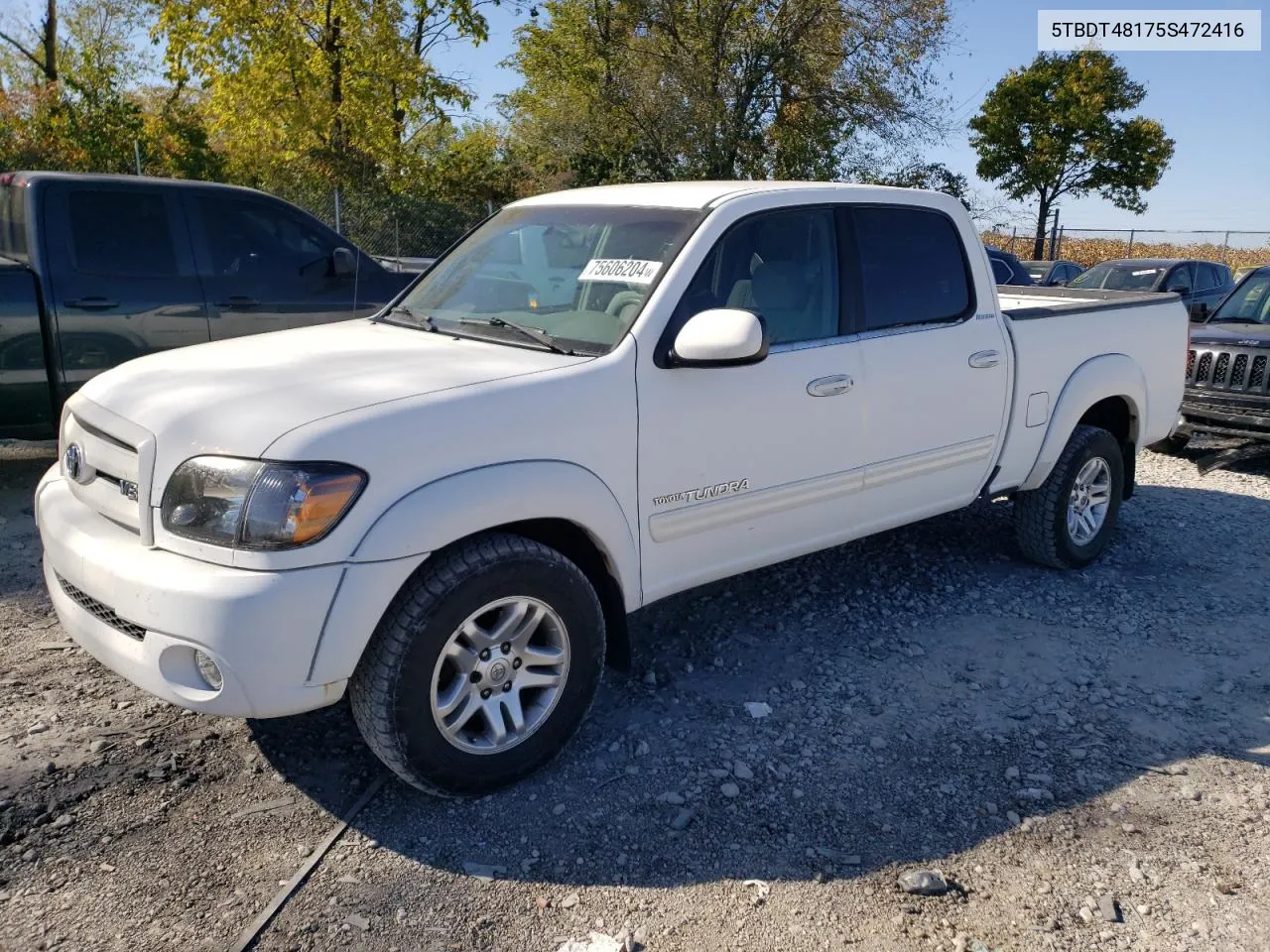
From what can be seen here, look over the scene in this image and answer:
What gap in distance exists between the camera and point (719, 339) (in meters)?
3.43

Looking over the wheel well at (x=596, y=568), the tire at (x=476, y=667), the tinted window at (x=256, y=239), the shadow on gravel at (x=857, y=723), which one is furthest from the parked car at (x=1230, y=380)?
the tinted window at (x=256, y=239)

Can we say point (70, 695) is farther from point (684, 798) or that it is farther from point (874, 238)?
point (874, 238)

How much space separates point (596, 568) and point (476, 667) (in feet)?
1.98

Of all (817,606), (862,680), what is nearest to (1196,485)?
(817,606)

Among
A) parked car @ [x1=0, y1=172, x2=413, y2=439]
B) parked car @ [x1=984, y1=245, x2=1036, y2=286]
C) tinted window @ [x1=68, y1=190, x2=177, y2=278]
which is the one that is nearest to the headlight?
parked car @ [x1=0, y1=172, x2=413, y2=439]

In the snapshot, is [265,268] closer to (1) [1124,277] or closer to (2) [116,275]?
(2) [116,275]

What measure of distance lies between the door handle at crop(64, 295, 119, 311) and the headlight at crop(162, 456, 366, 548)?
157 inches

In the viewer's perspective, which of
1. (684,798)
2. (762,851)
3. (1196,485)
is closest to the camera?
(762,851)

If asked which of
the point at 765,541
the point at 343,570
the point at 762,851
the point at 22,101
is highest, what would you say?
the point at 22,101

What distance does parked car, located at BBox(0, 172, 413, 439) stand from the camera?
240 inches

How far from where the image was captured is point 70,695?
3900 millimetres

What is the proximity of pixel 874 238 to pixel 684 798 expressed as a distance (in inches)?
96.8

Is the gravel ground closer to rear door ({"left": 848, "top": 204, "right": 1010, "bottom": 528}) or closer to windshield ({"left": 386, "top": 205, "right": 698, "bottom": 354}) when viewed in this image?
rear door ({"left": 848, "top": 204, "right": 1010, "bottom": 528})

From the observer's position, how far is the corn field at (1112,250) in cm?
3116
